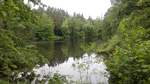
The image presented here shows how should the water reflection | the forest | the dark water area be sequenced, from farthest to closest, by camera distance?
1. the water reflection
2. the dark water area
3. the forest

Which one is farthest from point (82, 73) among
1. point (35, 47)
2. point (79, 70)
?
point (35, 47)

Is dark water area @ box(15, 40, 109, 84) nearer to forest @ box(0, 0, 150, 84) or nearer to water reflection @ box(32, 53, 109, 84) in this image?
water reflection @ box(32, 53, 109, 84)


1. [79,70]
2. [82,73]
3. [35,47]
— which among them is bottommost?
[82,73]

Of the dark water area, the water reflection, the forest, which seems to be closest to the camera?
the forest

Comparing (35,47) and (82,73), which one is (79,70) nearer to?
(82,73)

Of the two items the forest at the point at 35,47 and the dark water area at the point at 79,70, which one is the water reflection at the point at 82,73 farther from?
the forest at the point at 35,47

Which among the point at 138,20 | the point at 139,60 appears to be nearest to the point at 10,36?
the point at 139,60

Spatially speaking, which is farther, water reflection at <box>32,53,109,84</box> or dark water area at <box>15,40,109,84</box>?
water reflection at <box>32,53,109,84</box>

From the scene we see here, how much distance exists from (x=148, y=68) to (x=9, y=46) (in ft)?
12.5

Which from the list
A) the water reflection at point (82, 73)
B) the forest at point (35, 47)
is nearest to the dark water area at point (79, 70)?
the water reflection at point (82, 73)

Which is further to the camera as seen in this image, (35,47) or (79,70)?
(79,70)

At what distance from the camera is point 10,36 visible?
5.32 metres

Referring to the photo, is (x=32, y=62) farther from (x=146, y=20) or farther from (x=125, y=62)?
(x=146, y=20)

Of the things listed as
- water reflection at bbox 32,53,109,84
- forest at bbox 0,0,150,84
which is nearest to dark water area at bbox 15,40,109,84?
water reflection at bbox 32,53,109,84
